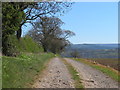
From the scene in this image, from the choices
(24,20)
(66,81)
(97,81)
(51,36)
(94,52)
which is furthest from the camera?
(94,52)

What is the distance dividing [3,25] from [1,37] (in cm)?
102

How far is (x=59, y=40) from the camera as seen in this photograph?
8638 centimetres

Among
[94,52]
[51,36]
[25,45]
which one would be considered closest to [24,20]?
[25,45]

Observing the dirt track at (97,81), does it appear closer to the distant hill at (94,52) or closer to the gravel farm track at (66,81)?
the gravel farm track at (66,81)

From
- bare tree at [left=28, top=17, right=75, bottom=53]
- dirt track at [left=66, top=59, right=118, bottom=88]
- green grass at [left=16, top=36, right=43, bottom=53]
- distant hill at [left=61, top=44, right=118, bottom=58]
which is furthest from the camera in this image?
distant hill at [left=61, top=44, right=118, bottom=58]

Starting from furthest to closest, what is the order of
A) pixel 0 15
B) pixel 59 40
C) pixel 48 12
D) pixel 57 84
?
pixel 59 40, pixel 48 12, pixel 0 15, pixel 57 84

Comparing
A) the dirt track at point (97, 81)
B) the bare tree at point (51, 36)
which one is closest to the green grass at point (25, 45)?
the dirt track at point (97, 81)

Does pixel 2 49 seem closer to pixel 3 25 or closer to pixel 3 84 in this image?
pixel 3 25

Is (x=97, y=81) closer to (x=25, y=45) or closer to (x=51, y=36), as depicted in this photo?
(x=25, y=45)

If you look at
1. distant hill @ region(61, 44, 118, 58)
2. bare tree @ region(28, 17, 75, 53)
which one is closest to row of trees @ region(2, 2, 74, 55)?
bare tree @ region(28, 17, 75, 53)

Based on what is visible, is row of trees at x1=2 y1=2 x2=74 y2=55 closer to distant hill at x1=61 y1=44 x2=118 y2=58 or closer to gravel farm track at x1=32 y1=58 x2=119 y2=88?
gravel farm track at x1=32 y1=58 x2=119 y2=88

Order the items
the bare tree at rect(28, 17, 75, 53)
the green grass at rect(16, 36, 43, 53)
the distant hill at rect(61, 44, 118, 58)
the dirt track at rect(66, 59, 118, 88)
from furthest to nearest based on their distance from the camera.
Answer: the distant hill at rect(61, 44, 118, 58) → the bare tree at rect(28, 17, 75, 53) → the green grass at rect(16, 36, 43, 53) → the dirt track at rect(66, 59, 118, 88)

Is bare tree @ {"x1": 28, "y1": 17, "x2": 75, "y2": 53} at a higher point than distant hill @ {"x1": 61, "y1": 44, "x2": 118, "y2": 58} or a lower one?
higher

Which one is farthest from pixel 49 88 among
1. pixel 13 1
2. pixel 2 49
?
pixel 13 1
